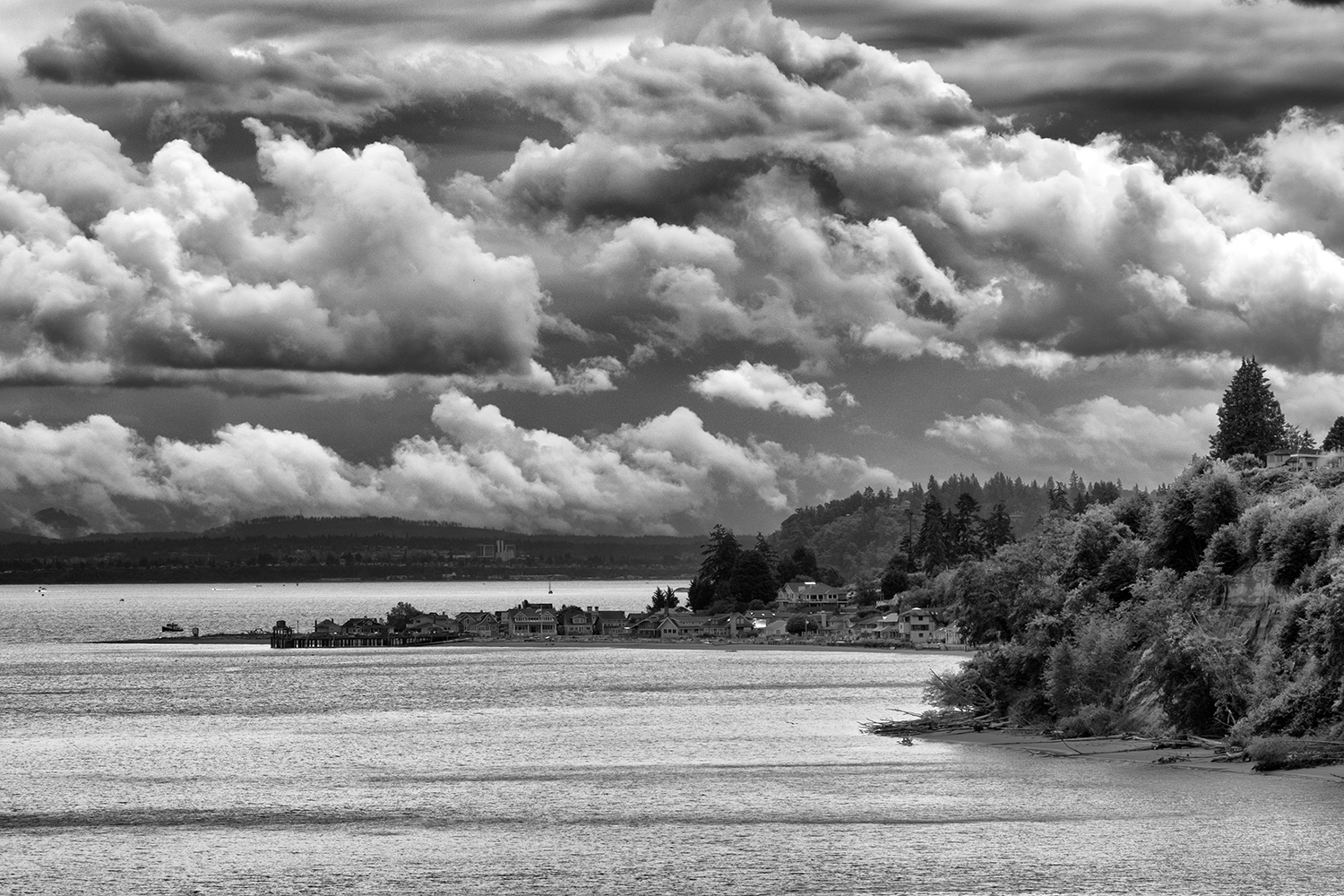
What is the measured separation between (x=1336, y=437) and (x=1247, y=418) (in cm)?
1124

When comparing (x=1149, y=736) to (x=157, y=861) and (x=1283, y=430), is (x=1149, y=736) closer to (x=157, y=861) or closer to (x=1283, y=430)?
(x=157, y=861)

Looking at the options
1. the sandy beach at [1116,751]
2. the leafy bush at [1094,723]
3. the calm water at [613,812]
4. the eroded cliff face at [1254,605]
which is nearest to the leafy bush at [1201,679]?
the eroded cliff face at [1254,605]

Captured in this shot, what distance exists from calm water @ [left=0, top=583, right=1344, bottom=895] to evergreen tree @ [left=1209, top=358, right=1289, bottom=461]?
176 feet

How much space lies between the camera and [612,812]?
59.5 metres

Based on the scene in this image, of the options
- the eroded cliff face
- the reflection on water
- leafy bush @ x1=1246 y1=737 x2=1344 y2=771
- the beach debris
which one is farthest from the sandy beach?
the eroded cliff face

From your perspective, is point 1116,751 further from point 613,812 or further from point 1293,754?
point 613,812

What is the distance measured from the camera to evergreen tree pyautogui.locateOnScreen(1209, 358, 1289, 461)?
5606 inches

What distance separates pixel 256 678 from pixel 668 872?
4834 inches

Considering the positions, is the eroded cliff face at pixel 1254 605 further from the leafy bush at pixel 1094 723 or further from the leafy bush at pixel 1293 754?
the leafy bush at pixel 1293 754

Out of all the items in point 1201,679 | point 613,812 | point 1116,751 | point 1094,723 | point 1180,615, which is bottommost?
point 613,812

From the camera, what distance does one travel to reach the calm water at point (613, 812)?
1813 inches

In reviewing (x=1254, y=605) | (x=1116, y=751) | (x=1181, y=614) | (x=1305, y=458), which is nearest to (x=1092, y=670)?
(x=1181, y=614)

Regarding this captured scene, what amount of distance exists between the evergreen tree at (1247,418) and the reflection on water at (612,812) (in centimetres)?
4995

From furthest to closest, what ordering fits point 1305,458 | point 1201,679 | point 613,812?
point 1305,458
point 1201,679
point 613,812
